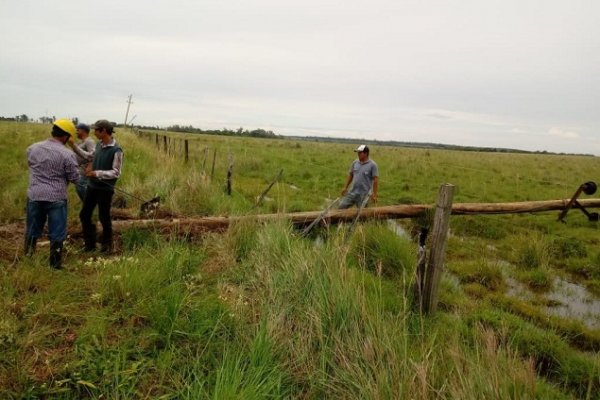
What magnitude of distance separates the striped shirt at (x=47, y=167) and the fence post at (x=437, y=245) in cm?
425

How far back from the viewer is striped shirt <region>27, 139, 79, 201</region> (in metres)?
4.64

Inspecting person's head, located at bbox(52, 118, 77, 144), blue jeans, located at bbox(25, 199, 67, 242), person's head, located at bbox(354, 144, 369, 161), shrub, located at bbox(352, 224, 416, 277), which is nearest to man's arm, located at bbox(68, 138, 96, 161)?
person's head, located at bbox(52, 118, 77, 144)

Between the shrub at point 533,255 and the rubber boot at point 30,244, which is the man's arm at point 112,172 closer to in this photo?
the rubber boot at point 30,244

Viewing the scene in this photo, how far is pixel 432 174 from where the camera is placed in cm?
1997

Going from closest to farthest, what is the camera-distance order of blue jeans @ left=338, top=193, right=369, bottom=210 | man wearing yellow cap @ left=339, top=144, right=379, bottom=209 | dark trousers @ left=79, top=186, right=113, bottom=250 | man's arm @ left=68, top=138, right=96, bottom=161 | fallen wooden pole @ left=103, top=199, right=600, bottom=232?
dark trousers @ left=79, top=186, right=113, bottom=250 < man's arm @ left=68, top=138, right=96, bottom=161 < fallen wooden pole @ left=103, top=199, right=600, bottom=232 < man wearing yellow cap @ left=339, top=144, right=379, bottom=209 < blue jeans @ left=338, top=193, right=369, bottom=210


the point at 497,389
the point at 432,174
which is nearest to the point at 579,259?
the point at 497,389

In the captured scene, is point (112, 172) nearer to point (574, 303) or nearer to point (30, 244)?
point (30, 244)

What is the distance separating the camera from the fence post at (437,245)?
381 centimetres

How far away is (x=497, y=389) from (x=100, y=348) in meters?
2.81

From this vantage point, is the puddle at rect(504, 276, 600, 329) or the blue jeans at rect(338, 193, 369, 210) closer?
the puddle at rect(504, 276, 600, 329)

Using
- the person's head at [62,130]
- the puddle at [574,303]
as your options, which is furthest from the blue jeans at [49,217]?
the puddle at [574,303]

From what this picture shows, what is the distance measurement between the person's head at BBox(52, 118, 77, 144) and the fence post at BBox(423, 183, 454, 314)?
4312 millimetres

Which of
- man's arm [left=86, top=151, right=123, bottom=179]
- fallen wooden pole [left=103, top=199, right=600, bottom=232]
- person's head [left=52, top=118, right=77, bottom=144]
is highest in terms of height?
person's head [left=52, top=118, right=77, bottom=144]

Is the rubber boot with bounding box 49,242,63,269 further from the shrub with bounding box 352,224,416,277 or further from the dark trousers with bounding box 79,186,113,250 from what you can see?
the shrub with bounding box 352,224,416,277
